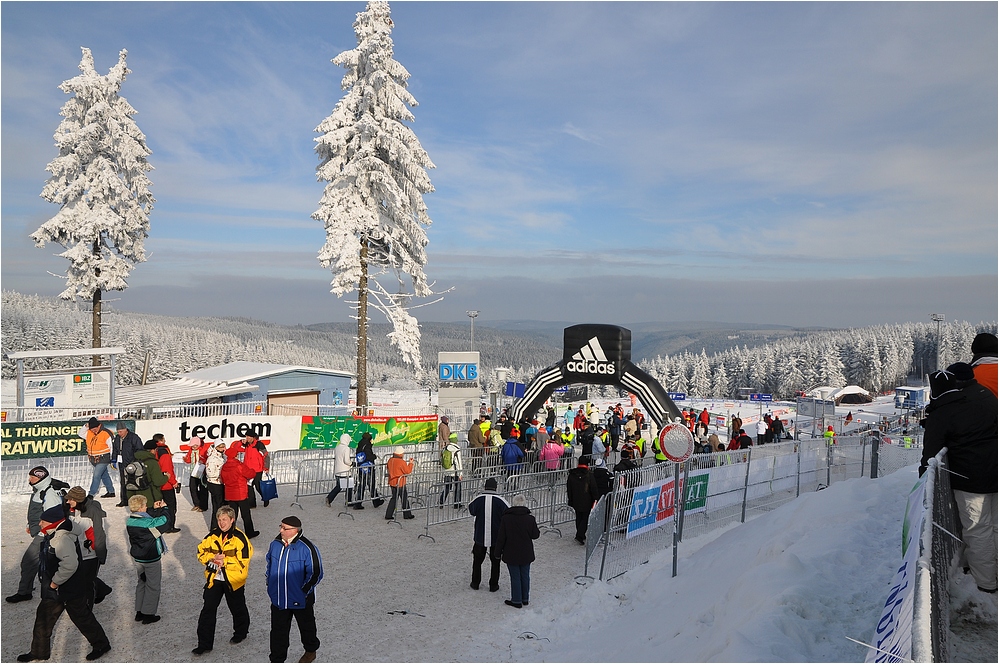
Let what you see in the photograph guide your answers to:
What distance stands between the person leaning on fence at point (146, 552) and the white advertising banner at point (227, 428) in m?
10.8

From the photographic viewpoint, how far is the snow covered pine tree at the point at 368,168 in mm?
21031

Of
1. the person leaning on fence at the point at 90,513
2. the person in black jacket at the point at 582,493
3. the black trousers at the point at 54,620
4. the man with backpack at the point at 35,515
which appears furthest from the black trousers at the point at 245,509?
the person in black jacket at the point at 582,493

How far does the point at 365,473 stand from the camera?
1306 cm

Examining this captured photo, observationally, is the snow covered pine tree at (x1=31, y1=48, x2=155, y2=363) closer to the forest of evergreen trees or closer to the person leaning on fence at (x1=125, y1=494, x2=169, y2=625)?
the person leaning on fence at (x1=125, y1=494, x2=169, y2=625)

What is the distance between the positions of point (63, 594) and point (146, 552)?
0.97 metres

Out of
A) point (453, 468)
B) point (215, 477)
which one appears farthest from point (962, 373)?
point (215, 477)

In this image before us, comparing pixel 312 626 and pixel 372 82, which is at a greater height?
pixel 372 82

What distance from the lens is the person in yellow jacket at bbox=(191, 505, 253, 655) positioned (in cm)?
645

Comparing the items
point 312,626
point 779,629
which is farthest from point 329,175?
point 779,629

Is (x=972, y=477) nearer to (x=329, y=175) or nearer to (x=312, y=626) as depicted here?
(x=312, y=626)

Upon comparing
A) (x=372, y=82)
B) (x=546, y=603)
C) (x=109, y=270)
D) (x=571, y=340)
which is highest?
(x=372, y=82)

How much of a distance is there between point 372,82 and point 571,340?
11204 mm

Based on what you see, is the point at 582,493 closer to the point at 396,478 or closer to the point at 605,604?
the point at 605,604

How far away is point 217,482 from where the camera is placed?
11.0 m
